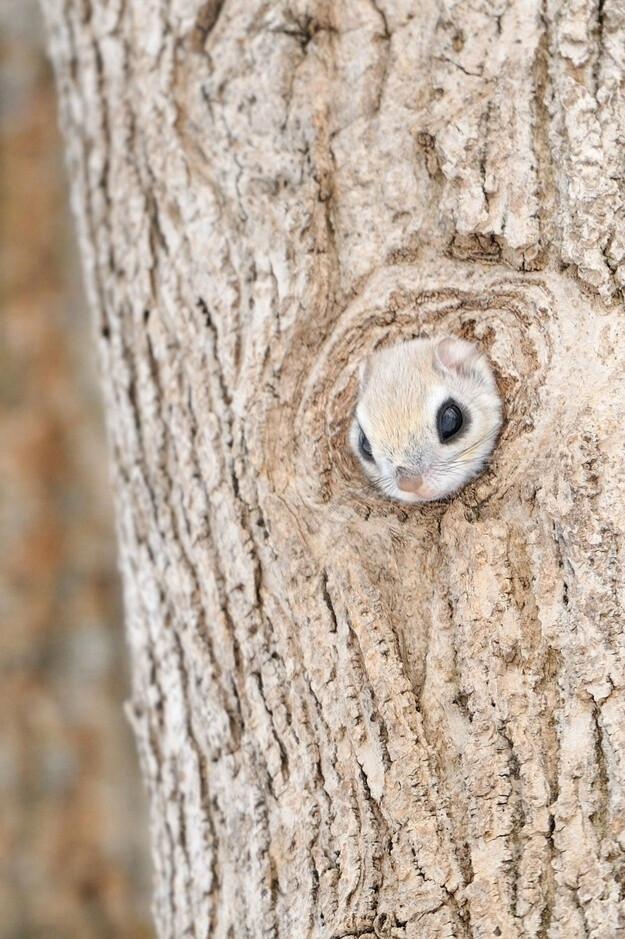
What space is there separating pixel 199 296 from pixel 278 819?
3.45 ft

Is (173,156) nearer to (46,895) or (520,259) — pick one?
(520,259)

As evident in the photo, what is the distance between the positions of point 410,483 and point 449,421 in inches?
6.7

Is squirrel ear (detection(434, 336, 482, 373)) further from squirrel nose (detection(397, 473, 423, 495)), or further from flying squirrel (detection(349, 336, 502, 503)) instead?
squirrel nose (detection(397, 473, 423, 495))

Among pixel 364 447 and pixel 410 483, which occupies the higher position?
pixel 364 447

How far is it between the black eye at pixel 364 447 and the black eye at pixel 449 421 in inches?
5.8

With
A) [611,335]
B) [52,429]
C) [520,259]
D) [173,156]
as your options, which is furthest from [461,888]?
[52,429]

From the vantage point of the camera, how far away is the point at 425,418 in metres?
1.86

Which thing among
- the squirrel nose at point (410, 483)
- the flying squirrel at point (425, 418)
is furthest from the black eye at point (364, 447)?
the squirrel nose at point (410, 483)

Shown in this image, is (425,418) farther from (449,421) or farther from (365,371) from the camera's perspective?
(365,371)

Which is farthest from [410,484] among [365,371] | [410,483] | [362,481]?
[365,371]

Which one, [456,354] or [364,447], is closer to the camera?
[456,354]

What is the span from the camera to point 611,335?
1.61 meters

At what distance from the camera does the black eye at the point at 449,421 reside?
1.83 meters

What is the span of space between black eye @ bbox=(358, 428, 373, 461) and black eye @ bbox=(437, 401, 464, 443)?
0.15 meters
